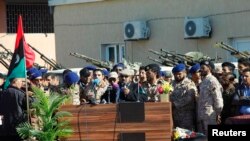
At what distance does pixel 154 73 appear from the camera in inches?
520

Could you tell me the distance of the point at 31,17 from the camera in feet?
104

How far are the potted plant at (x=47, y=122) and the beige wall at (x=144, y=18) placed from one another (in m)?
10.3

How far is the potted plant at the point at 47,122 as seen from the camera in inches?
440

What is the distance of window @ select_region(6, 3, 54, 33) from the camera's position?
3119 centimetres

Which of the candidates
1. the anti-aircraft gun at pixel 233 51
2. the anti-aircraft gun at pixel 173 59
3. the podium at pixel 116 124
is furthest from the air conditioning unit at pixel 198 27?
the podium at pixel 116 124

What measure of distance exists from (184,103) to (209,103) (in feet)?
1.30

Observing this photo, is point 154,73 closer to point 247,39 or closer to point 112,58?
point 247,39

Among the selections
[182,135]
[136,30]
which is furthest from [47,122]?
[136,30]

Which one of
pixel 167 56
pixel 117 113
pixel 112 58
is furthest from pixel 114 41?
pixel 117 113

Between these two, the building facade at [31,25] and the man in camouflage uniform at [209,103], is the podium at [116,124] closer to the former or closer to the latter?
the man in camouflage uniform at [209,103]

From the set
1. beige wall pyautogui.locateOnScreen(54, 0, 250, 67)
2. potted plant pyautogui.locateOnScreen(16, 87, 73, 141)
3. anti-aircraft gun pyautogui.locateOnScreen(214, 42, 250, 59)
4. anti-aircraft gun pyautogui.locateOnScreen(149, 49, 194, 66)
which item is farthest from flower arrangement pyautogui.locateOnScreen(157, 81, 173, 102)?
beige wall pyautogui.locateOnScreen(54, 0, 250, 67)

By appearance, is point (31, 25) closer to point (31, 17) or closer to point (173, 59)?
point (31, 17)

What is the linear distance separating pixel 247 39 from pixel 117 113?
1067 cm

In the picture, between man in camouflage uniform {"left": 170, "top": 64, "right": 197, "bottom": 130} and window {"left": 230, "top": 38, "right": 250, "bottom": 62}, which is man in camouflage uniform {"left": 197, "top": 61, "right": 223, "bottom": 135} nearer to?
man in camouflage uniform {"left": 170, "top": 64, "right": 197, "bottom": 130}
